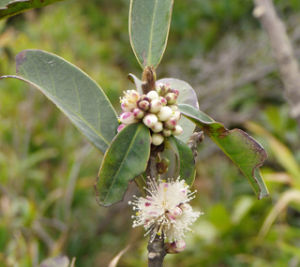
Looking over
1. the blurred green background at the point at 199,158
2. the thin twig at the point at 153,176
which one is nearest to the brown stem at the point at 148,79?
the thin twig at the point at 153,176

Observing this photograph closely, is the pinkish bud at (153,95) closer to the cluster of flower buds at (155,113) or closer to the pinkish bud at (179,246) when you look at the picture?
the cluster of flower buds at (155,113)

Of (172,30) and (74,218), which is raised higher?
(172,30)

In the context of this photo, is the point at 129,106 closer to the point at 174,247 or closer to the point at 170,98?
the point at 170,98

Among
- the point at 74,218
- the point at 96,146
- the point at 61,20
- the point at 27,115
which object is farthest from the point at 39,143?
the point at 96,146

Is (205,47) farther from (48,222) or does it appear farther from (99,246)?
(48,222)

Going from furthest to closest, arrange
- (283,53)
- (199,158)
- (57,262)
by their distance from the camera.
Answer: (199,158), (283,53), (57,262)

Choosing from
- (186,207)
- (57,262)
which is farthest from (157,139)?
(57,262)
